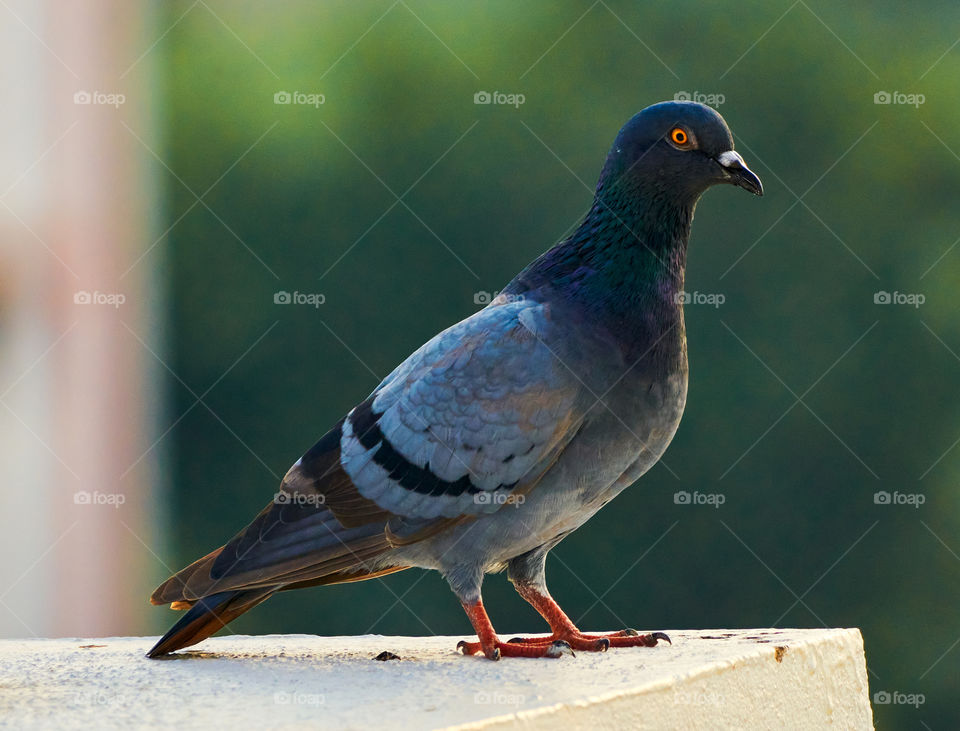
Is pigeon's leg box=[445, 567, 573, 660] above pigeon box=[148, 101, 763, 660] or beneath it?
beneath

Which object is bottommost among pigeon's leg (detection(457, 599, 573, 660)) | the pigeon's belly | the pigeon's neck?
pigeon's leg (detection(457, 599, 573, 660))

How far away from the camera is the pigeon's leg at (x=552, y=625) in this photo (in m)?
2.81

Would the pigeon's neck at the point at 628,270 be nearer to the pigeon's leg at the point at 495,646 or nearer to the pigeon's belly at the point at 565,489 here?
the pigeon's belly at the point at 565,489

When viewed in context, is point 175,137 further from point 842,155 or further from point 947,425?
point 947,425

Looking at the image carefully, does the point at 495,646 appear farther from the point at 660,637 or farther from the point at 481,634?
the point at 660,637

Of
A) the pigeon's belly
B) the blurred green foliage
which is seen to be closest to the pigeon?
the pigeon's belly

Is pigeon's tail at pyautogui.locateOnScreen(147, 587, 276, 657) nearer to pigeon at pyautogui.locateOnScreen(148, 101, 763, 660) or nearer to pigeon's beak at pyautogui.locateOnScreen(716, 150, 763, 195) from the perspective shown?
pigeon at pyautogui.locateOnScreen(148, 101, 763, 660)

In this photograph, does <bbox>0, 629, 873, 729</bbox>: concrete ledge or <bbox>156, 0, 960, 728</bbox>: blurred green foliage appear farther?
<bbox>156, 0, 960, 728</bbox>: blurred green foliage

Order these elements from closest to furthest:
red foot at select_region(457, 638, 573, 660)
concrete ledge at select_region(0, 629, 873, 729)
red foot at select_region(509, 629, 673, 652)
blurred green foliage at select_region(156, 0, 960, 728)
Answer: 1. concrete ledge at select_region(0, 629, 873, 729)
2. red foot at select_region(457, 638, 573, 660)
3. red foot at select_region(509, 629, 673, 652)
4. blurred green foliage at select_region(156, 0, 960, 728)

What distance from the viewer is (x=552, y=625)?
291 centimetres

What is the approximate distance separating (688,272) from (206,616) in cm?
432

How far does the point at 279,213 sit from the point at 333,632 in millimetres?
2738

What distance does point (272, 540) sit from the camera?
8.94 feet

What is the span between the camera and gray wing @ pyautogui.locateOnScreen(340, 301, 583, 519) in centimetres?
265
